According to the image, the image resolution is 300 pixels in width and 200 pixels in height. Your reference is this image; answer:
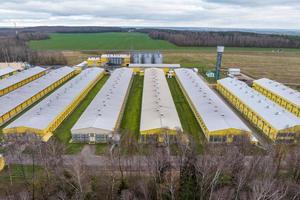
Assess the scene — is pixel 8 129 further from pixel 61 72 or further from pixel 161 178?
pixel 61 72

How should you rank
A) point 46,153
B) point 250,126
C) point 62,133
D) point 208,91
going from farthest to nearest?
point 208,91 < point 250,126 < point 62,133 < point 46,153

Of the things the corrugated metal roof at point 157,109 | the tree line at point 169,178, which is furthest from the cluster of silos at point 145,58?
the tree line at point 169,178

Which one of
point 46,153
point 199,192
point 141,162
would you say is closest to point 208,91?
point 141,162

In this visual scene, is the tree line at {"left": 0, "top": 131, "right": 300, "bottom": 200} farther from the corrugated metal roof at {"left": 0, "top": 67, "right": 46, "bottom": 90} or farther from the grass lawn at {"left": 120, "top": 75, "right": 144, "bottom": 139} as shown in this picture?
the corrugated metal roof at {"left": 0, "top": 67, "right": 46, "bottom": 90}

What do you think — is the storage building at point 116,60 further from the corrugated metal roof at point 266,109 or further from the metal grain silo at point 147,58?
the corrugated metal roof at point 266,109

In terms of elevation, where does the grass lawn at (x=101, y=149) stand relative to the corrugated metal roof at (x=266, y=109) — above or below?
below

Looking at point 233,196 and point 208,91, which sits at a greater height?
point 208,91

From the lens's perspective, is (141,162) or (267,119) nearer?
(141,162)
